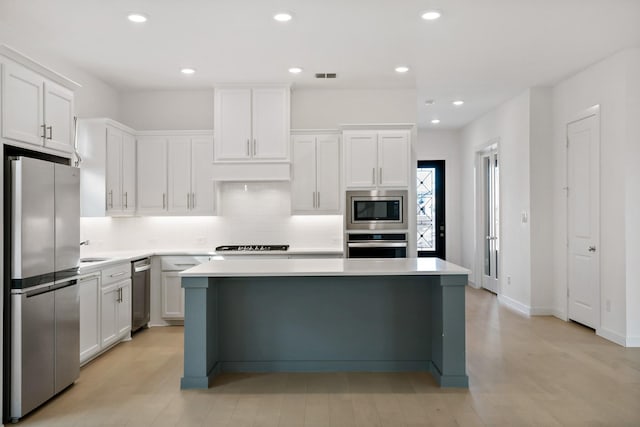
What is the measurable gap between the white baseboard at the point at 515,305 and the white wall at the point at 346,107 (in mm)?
2829

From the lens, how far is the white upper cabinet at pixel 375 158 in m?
5.83

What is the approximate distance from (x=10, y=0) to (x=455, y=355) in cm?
417

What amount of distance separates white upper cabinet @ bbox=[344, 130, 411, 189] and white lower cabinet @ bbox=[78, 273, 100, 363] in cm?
286

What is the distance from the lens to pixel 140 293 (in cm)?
554

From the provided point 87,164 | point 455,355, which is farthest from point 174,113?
point 455,355

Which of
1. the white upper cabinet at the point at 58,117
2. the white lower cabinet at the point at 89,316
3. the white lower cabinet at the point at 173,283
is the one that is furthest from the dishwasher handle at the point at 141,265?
the white upper cabinet at the point at 58,117

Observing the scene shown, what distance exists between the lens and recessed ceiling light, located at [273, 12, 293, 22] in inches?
156

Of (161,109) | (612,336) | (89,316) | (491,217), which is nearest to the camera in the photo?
(89,316)

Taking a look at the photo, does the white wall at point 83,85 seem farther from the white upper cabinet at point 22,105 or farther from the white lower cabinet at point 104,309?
the white lower cabinet at point 104,309

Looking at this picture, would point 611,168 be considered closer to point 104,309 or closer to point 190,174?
point 190,174

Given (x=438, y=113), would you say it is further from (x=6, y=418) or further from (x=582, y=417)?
(x=6, y=418)

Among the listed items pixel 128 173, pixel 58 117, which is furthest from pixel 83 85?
pixel 58 117

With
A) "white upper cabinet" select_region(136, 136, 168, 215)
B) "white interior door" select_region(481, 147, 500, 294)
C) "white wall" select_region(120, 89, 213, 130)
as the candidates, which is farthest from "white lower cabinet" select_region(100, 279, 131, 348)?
"white interior door" select_region(481, 147, 500, 294)

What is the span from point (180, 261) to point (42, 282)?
2448 mm
